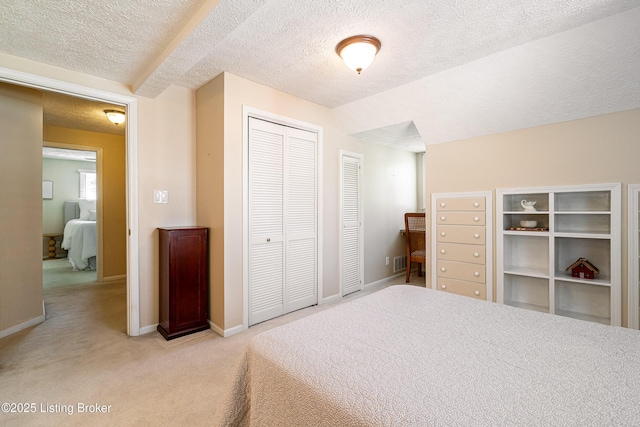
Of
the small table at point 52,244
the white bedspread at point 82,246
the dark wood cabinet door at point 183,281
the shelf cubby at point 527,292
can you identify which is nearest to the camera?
the dark wood cabinet door at point 183,281

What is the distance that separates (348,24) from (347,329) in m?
1.90

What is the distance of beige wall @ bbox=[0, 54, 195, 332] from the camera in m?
2.65

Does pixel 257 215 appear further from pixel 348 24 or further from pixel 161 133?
pixel 348 24

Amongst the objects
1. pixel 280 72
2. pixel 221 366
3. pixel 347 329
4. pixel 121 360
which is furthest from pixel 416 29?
pixel 121 360

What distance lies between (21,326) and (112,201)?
227 cm

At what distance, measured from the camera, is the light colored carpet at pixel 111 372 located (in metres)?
1.61

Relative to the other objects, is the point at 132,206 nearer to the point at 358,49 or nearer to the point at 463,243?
the point at 358,49

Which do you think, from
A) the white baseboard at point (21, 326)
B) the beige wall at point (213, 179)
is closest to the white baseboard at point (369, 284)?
the beige wall at point (213, 179)

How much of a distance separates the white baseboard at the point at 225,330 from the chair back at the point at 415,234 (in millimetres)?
2651

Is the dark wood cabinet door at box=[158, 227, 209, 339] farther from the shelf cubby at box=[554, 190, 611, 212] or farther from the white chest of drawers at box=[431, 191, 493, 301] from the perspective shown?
the shelf cubby at box=[554, 190, 611, 212]

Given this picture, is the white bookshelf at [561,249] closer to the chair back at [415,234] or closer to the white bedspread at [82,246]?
the chair back at [415,234]

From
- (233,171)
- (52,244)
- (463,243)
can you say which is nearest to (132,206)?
(233,171)

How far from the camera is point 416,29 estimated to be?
1.97 m

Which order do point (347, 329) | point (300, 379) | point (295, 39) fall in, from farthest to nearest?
1. point (295, 39)
2. point (347, 329)
3. point (300, 379)
